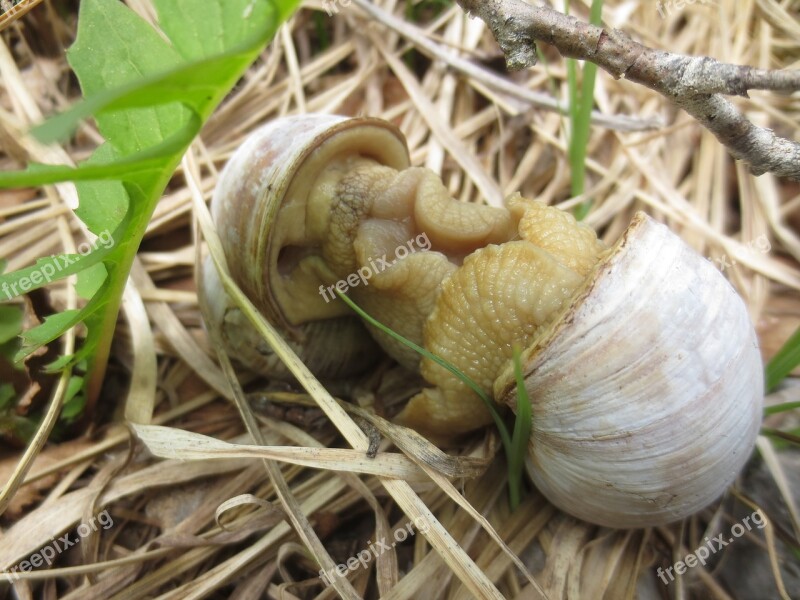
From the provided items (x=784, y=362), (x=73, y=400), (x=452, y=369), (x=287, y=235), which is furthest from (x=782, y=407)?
(x=73, y=400)

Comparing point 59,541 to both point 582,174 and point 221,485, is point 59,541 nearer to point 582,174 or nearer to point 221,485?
point 221,485

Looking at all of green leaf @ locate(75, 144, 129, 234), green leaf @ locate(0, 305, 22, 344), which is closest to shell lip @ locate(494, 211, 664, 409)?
green leaf @ locate(75, 144, 129, 234)

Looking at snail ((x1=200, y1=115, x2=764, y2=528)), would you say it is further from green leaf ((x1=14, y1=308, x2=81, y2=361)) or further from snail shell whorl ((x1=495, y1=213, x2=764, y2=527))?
green leaf ((x1=14, y1=308, x2=81, y2=361))

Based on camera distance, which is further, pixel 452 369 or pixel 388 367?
pixel 388 367

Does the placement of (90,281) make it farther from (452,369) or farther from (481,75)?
(481,75)

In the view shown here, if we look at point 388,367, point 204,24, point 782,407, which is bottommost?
point 782,407

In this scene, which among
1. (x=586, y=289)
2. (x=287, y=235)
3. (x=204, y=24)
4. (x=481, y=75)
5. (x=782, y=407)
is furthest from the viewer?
(x=481, y=75)

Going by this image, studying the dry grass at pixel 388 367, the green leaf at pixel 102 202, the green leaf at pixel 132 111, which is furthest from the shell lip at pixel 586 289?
the green leaf at pixel 102 202

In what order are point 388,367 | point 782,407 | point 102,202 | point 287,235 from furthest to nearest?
1. point 388,367
2. point 287,235
3. point 782,407
4. point 102,202

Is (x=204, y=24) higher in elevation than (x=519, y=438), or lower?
higher
